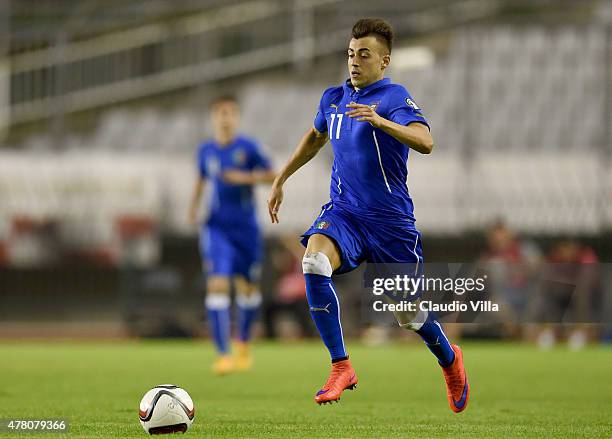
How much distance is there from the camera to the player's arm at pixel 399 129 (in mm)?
5664

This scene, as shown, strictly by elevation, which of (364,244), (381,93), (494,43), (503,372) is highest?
(494,43)

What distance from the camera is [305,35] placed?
866 inches

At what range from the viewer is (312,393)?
8.62 metres

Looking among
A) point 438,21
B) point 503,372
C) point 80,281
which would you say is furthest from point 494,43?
point 503,372

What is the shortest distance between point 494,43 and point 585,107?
2.23 meters

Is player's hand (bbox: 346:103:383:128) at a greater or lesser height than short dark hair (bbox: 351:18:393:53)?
lesser

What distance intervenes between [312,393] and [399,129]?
3354mm

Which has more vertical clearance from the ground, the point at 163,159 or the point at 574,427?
the point at 163,159

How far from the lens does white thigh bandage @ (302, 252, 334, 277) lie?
19.8 feet

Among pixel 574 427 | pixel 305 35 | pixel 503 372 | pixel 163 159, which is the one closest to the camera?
pixel 574 427

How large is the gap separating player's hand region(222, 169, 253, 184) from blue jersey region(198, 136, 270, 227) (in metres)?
0.07

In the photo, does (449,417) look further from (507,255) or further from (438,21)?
(438,21)

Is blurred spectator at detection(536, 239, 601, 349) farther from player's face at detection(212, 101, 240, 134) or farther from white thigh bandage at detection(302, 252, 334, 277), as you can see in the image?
white thigh bandage at detection(302, 252, 334, 277)

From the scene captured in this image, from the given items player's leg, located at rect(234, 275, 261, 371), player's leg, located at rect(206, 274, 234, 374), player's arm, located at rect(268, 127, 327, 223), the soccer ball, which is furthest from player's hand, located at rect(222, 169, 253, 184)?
the soccer ball
